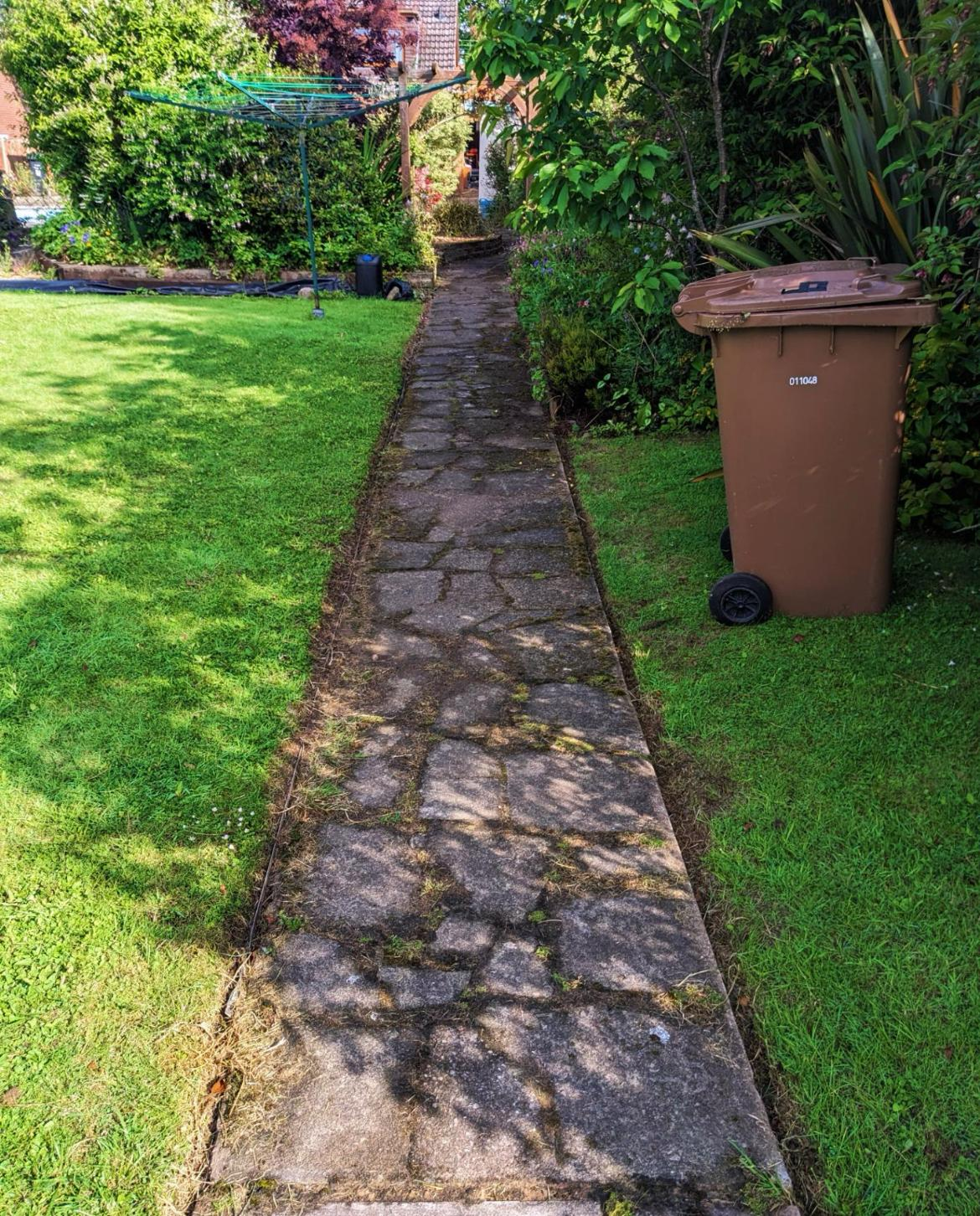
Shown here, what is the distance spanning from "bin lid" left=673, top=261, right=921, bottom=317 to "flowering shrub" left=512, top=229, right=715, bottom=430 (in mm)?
2218

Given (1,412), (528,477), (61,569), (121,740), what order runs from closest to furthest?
(121,740)
(61,569)
(528,477)
(1,412)

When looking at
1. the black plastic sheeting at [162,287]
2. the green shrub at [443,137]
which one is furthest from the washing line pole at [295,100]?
the green shrub at [443,137]

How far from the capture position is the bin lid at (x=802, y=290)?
3.32 metres

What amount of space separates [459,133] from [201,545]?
55.2ft

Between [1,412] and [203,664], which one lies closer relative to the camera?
[203,664]

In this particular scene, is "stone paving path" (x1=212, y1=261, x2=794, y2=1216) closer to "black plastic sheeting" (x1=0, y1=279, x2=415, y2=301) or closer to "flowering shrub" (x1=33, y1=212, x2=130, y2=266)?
"black plastic sheeting" (x1=0, y1=279, x2=415, y2=301)

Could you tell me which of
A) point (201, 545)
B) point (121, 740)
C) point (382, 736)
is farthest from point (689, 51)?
point (121, 740)

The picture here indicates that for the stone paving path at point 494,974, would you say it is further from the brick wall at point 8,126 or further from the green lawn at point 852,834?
the brick wall at point 8,126

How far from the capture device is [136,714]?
10.8 feet

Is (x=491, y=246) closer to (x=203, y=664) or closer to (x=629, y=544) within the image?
(x=629, y=544)

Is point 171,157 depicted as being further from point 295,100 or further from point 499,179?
point 499,179

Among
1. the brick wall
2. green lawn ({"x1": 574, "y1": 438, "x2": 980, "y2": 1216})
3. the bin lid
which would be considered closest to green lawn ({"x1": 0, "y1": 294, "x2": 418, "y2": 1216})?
green lawn ({"x1": 574, "y1": 438, "x2": 980, "y2": 1216})

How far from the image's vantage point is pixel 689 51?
490 centimetres

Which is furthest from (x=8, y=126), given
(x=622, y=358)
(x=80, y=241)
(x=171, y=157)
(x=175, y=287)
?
(x=622, y=358)
